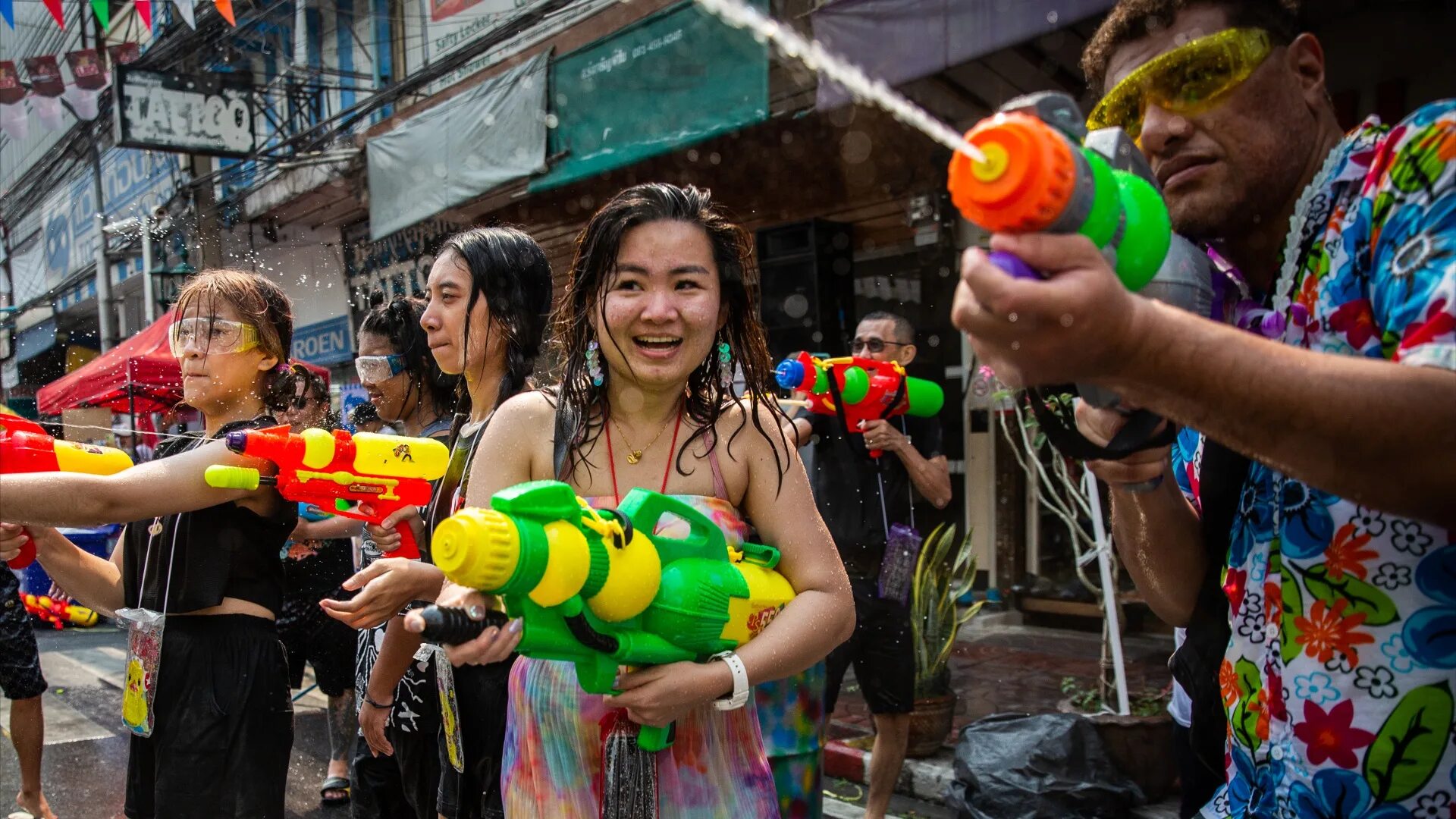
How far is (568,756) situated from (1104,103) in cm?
134

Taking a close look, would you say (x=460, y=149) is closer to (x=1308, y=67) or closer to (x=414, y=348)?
(x=414, y=348)

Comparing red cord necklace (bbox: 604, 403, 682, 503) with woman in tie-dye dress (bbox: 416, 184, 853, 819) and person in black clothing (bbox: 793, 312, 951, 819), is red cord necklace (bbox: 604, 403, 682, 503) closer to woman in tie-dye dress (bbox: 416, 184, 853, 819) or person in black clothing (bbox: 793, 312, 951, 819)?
woman in tie-dye dress (bbox: 416, 184, 853, 819)

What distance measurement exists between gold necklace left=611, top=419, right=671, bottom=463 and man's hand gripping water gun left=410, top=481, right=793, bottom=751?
209 millimetres

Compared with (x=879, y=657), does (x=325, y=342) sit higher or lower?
higher

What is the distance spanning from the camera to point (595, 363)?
75.8 inches

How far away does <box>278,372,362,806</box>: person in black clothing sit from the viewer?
4824 mm

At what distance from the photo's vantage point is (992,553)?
7.54m

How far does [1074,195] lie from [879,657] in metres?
3.65

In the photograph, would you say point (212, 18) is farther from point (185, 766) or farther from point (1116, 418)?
point (1116, 418)

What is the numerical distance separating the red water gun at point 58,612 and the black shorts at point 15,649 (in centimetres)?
610

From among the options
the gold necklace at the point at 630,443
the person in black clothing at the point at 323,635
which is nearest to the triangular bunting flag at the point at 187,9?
the person in black clothing at the point at 323,635

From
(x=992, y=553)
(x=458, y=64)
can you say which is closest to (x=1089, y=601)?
(x=992, y=553)

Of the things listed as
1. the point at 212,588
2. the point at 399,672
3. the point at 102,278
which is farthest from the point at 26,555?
the point at 102,278

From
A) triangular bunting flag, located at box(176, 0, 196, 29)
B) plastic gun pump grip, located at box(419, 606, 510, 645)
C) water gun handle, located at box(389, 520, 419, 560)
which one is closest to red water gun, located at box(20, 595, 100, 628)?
triangular bunting flag, located at box(176, 0, 196, 29)
